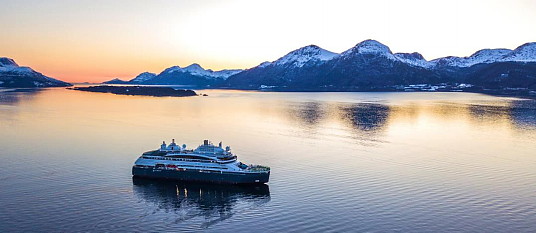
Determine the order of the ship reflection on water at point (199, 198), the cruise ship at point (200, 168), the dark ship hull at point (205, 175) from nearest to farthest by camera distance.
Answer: the ship reflection on water at point (199, 198) → the dark ship hull at point (205, 175) → the cruise ship at point (200, 168)

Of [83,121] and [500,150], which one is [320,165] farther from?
[83,121]

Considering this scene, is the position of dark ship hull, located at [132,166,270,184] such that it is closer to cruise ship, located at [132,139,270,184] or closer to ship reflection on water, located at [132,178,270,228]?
cruise ship, located at [132,139,270,184]

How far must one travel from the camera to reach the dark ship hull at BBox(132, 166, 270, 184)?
49219 millimetres

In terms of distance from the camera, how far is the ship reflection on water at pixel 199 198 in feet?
133

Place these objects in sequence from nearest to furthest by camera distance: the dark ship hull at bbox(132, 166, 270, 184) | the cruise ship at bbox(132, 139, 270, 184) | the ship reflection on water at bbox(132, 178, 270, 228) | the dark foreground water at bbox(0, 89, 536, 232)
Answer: the dark foreground water at bbox(0, 89, 536, 232) → the ship reflection on water at bbox(132, 178, 270, 228) → the dark ship hull at bbox(132, 166, 270, 184) → the cruise ship at bbox(132, 139, 270, 184)

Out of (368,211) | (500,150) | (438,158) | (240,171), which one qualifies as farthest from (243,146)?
(500,150)

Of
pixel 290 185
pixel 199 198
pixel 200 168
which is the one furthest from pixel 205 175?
pixel 290 185

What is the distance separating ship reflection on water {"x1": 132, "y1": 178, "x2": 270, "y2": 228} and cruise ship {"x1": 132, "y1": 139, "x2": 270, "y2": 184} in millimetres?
763

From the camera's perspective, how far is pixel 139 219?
127 feet

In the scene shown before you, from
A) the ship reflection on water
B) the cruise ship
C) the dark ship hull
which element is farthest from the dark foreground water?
the cruise ship

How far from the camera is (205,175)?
164 feet

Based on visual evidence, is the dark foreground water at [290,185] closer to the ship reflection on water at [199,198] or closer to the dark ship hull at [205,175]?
the ship reflection on water at [199,198]

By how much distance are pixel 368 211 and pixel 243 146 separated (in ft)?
124

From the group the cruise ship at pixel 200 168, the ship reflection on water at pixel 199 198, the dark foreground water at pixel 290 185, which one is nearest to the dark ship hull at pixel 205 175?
the cruise ship at pixel 200 168
